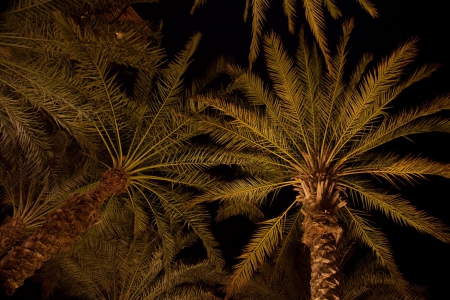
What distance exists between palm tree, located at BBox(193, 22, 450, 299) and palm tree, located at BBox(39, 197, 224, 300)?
3.07m

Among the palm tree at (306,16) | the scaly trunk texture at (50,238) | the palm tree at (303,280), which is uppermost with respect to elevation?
the palm tree at (306,16)

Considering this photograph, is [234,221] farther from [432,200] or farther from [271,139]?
[271,139]

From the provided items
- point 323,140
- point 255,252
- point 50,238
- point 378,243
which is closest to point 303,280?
point 378,243

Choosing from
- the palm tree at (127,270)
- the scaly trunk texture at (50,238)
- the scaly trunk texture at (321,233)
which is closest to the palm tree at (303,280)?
the palm tree at (127,270)

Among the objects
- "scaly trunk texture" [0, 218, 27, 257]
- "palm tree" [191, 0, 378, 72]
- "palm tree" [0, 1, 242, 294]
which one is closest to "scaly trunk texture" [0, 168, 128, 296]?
"palm tree" [0, 1, 242, 294]

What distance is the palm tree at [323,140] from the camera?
22.0 ft

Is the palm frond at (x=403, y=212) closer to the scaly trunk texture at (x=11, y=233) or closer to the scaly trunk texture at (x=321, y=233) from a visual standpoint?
the scaly trunk texture at (x=321, y=233)

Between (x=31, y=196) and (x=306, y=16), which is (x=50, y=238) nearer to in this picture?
(x=31, y=196)

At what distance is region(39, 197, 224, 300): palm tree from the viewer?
1002 centimetres

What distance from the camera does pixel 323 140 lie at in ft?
24.3

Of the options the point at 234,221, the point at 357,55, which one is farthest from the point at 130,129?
the point at 234,221

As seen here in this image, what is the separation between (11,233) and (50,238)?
2.61 m

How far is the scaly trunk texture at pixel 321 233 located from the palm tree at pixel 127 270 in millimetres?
3936

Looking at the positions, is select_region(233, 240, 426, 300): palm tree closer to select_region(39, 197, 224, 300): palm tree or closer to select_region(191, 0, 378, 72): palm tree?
select_region(39, 197, 224, 300): palm tree
